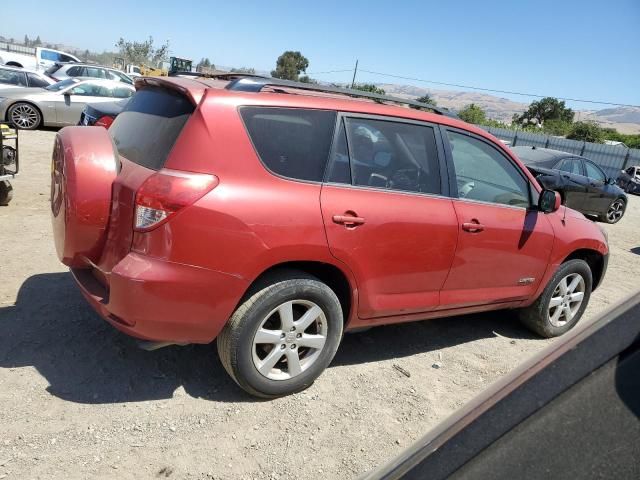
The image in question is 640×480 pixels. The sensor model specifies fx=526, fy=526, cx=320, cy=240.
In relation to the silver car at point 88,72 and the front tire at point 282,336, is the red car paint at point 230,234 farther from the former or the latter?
the silver car at point 88,72

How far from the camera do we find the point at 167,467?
2.54 m

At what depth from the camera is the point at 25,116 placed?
42.2ft

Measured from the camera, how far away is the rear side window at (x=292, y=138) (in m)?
2.93

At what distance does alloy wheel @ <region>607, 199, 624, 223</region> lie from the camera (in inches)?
486

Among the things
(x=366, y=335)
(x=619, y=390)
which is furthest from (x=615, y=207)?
(x=619, y=390)

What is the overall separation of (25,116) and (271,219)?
12.5 m

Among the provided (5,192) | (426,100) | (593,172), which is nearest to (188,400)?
(5,192)

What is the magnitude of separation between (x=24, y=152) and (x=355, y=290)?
9.09 meters

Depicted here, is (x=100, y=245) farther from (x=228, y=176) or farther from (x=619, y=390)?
(x=619, y=390)

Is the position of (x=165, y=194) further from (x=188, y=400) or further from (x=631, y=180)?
(x=631, y=180)

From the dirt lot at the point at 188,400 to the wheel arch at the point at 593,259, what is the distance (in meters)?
0.83

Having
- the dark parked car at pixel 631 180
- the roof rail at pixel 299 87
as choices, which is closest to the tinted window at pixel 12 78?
the roof rail at pixel 299 87

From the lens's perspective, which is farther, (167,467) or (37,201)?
(37,201)

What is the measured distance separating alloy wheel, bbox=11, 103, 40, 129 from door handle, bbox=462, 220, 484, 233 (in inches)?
498
